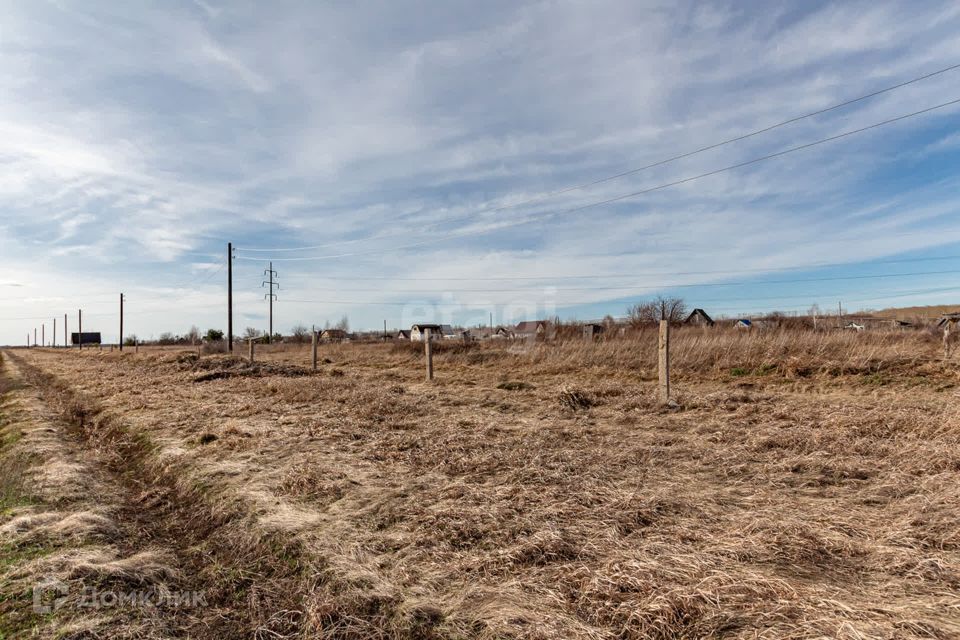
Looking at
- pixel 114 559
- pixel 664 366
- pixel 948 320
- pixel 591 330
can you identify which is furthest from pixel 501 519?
pixel 591 330

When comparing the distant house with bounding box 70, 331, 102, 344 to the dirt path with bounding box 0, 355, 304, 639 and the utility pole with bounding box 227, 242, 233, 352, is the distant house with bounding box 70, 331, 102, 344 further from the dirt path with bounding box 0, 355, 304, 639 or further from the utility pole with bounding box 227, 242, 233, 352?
the dirt path with bounding box 0, 355, 304, 639

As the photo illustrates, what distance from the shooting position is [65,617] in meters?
2.64

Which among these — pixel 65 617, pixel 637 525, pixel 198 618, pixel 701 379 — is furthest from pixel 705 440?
pixel 701 379

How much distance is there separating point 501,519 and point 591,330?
19.3 m

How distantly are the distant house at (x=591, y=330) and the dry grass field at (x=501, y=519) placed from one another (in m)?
11.4

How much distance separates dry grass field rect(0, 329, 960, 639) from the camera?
2559 mm

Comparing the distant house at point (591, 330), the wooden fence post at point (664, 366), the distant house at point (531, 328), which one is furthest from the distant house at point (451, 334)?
the wooden fence post at point (664, 366)

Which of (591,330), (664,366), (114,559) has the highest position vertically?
(591,330)

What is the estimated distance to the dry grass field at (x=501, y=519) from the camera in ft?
8.39

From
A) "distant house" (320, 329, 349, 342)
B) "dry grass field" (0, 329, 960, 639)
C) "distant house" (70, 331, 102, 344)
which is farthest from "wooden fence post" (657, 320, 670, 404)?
"distant house" (70, 331, 102, 344)

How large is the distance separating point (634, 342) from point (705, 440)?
11.4 metres

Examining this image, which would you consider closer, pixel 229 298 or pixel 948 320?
pixel 948 320

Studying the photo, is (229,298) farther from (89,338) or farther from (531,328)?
(89,338)

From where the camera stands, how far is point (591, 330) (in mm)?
22359
